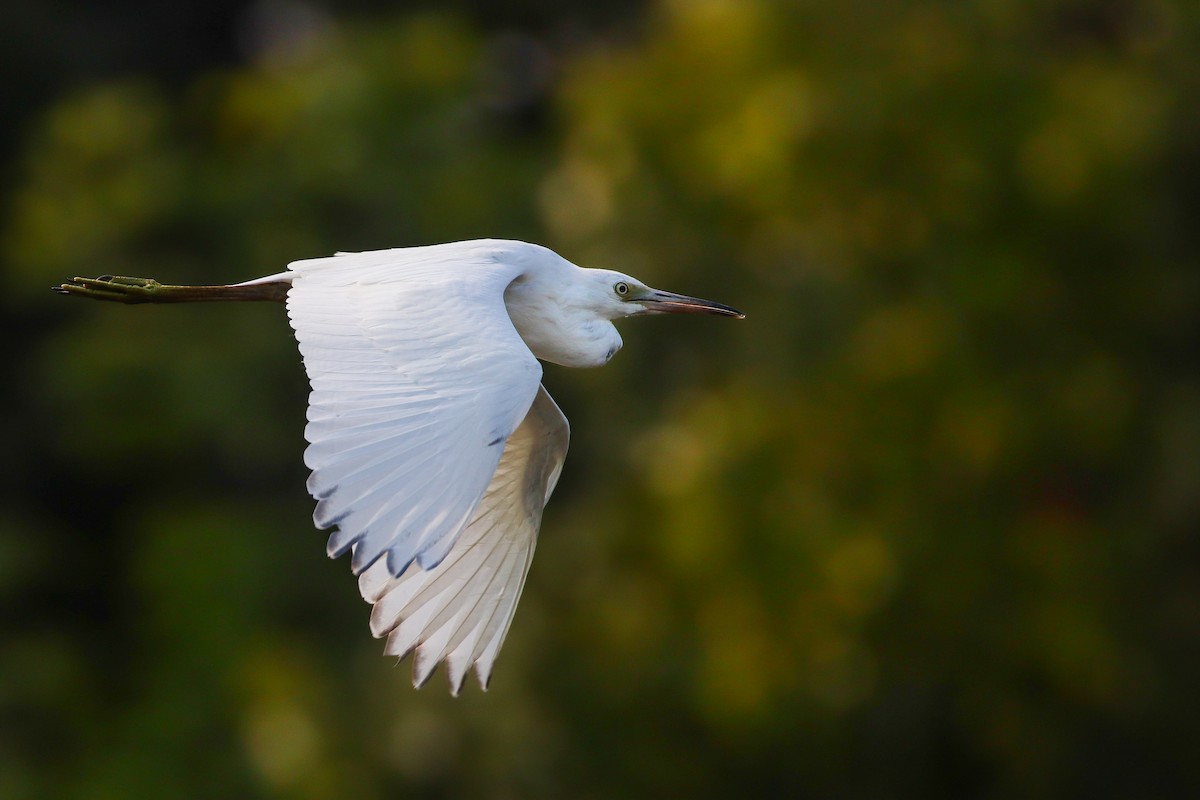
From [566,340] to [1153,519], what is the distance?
24.0 feet

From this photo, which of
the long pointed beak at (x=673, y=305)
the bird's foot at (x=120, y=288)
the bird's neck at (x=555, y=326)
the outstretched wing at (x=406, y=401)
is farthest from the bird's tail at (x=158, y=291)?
the long pointed beak at (x=673, y=305)

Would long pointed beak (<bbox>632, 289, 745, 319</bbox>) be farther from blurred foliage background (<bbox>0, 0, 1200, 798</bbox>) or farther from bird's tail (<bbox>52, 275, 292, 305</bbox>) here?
blurred foliage background (<bbox>0, 0, 1200, 798</bbox>)

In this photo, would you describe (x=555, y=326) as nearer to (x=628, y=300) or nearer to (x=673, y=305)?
(x=628, y=300)

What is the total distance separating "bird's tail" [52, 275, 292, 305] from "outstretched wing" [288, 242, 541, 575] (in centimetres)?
53

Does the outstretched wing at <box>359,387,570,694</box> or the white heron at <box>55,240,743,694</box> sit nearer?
the white heron at <box>55,240,743,694</box>

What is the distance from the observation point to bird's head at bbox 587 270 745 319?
5.33 m

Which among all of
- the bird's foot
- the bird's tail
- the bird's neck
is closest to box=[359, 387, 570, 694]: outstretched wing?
the bird's neck

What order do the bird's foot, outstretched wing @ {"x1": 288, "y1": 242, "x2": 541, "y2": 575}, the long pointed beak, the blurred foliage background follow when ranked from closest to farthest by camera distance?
1. outstretched wing @ {"x1": 288, "y1": 242, "x2": 541, "y2": 575}
2. the bird's foot
3. the long pointed beak
4. the blurred foliage background

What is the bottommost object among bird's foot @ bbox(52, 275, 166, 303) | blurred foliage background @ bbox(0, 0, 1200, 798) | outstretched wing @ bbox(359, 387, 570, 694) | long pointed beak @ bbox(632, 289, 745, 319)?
blurred foliage background @ bbox(0, 0, 1200, 798)

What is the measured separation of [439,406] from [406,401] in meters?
0.08

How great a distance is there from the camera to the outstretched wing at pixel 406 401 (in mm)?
3787

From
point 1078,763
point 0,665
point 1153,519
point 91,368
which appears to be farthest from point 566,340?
point 0,665

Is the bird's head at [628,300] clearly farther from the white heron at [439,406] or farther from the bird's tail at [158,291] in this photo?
the bird's tail at [158,291]

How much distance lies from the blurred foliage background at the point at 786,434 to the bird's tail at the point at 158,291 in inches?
183
